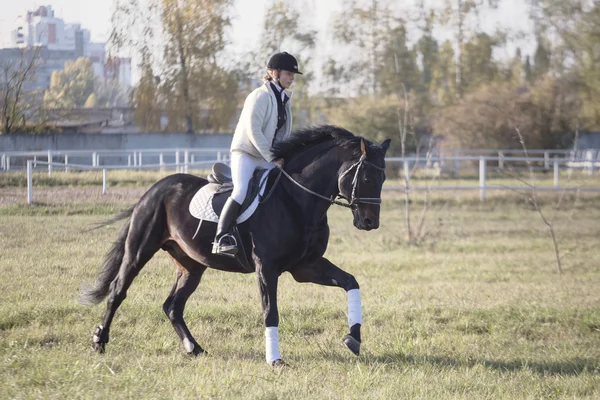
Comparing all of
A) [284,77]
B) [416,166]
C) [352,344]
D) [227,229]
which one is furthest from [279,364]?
[416,166]

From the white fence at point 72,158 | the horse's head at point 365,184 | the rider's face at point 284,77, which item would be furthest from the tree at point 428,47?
the horse's head at point 365,184

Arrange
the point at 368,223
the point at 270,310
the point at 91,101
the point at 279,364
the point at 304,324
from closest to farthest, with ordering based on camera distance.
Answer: the point at 279,364
the point at 368,223
the point at 270,310
the point at 304,324
the point at 91,101

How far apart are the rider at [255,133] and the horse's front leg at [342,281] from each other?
0.66 m

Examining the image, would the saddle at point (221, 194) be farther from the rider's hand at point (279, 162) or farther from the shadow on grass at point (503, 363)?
the shadow on grass at point (503, 363)

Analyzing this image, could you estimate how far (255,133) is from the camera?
711 cm

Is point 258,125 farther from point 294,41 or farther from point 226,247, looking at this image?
point 294,41

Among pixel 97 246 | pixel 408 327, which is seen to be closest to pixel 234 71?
pixel 97 246

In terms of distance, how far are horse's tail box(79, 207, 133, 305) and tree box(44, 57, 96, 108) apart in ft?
16.7

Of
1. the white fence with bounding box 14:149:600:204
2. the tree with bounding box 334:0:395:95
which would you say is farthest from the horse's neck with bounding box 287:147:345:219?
the tree with bounding box 334:0:395:95

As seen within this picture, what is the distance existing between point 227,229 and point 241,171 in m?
0.53

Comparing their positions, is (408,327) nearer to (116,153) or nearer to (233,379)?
(233,379)

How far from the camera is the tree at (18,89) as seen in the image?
11945 millimetres

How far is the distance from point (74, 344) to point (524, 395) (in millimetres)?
4049

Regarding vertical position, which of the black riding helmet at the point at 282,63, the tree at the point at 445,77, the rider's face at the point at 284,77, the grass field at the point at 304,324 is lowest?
the grass field at the point at 304,324
